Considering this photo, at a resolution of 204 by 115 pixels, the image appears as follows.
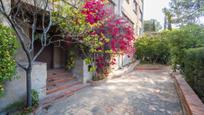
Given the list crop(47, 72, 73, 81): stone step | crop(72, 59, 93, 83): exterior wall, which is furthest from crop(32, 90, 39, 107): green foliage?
crop(72, 59, 93, 83): exterior wall

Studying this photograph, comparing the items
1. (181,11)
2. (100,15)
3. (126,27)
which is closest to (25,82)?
(100,15)

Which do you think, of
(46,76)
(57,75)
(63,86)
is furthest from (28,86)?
(57,75)

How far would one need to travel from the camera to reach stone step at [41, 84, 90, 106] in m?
5.44

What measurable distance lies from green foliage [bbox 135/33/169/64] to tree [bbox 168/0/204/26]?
3.06 metres

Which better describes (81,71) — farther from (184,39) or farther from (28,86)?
(184,39)

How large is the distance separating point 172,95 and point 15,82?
5704 mm

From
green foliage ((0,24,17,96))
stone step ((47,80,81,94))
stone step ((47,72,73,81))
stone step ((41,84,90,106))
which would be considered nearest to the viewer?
green foliage ((0,24,17,96))

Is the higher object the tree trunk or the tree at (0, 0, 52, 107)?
the tree at (0, 0, 52, 107)

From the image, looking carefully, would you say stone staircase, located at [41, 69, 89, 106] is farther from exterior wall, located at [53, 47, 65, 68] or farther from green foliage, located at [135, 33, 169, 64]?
green foliage, located at [135, 33, 169, 64]

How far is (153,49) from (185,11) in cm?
644

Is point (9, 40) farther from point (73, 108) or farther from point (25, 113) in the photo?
point (73, 108)

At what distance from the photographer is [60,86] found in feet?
22.2

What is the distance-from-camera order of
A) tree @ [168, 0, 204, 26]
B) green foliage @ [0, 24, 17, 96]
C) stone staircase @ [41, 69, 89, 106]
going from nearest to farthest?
green foliage @ [0, 24, 17, 96]
stone staircase @ [41, 69, 89, 106]
tree @ [168, 0, 204, 26]

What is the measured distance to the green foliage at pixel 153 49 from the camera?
56.4 ft
